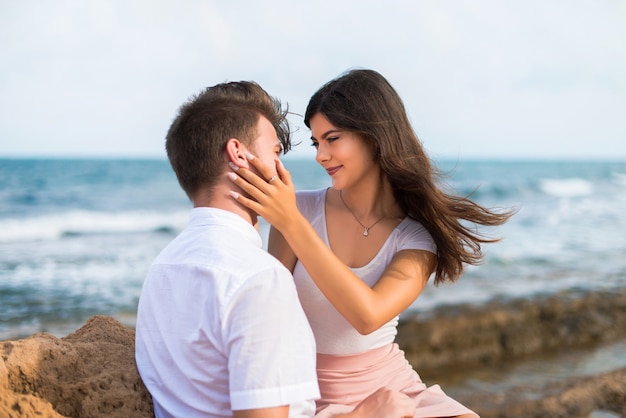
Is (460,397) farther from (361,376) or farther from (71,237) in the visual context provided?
(71,237)

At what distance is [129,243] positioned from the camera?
53.9 ft

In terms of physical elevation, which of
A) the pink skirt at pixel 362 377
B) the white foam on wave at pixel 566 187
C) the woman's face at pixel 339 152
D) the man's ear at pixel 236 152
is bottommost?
the white foam on wave at pixel 566 187

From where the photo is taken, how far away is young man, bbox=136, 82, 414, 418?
1.57m

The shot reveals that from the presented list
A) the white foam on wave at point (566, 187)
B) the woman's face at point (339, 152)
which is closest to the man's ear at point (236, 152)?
the woman's face at point (339, 152)

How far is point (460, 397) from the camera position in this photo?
260 inches

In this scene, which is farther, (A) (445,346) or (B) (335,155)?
(A) (445,346)

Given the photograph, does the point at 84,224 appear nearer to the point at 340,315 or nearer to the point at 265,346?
the point at 340,315

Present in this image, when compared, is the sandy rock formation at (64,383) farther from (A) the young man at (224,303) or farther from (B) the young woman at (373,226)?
(B) the young woman at (373,226)

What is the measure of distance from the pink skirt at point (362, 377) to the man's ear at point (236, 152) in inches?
47.3

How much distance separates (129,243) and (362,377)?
14.4m

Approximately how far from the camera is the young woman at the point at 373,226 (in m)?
2.79

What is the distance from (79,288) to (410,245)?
9.40 meters

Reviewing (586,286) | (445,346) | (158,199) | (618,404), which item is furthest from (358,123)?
(158,199)

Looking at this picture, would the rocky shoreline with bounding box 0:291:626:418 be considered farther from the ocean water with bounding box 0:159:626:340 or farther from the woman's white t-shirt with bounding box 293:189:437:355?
the ocean water with bounding box 0:159:626:340
